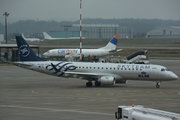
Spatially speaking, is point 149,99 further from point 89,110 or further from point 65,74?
point 65,74

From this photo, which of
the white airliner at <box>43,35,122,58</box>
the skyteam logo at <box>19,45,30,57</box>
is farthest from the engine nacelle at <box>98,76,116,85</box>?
the white airliner at <box>43,35,122,58</box>

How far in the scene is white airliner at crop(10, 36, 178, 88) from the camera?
147 ft

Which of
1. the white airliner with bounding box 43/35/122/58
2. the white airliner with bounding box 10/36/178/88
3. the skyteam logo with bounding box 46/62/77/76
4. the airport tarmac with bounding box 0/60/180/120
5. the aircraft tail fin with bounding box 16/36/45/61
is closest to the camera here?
the airport tarmac with bounding box 0/60/180/120

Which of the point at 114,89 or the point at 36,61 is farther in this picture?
the point at 36,61

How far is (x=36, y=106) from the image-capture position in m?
29.9

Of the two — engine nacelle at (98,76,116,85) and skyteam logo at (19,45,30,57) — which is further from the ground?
skyteam logo at (19,45,30,57)

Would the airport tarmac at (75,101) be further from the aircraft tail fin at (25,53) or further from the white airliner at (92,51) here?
the white airliner at (92,51)

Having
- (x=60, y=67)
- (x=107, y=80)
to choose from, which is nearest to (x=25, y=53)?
(x=60, y=67)

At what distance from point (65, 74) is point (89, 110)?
18291 mm

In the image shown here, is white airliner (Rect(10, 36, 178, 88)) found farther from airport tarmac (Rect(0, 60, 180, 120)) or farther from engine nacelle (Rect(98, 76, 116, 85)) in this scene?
airport tarmac (Rect(0, 60, 180, 120))

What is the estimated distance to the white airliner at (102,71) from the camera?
44.8 metres

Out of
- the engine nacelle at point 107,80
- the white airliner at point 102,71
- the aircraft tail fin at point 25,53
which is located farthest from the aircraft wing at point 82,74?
the aircraft tail fin at point 25,53

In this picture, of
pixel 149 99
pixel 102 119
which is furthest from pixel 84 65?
pixel 102 119

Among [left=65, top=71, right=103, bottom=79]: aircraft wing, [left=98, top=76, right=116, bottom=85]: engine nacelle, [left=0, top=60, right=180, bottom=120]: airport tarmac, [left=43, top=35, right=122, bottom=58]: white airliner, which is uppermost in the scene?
[left=43, top=35, right=122, bottom=58]: white airliner
